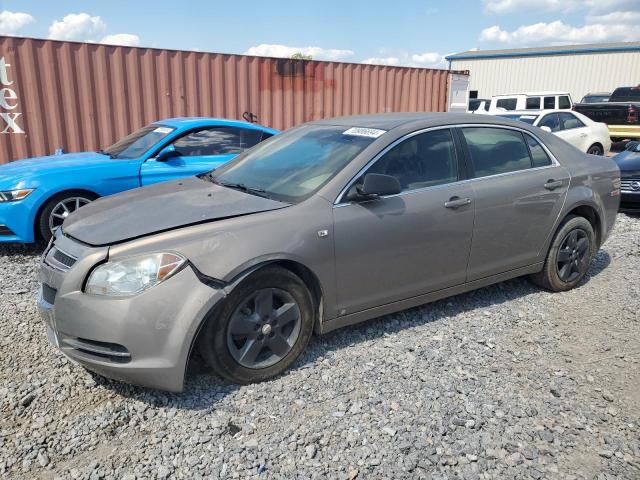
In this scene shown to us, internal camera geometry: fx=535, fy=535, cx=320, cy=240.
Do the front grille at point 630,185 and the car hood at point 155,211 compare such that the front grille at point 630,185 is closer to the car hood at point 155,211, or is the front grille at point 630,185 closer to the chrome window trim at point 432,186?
the chrome window trim at point 432,186

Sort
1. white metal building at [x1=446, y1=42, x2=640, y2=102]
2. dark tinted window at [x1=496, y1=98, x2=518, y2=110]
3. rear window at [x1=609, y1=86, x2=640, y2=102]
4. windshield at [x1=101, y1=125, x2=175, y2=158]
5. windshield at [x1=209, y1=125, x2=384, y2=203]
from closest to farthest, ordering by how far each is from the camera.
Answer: windshield at [x1=209, y1=125, x2=384, y2=203] < windshield at [x1=101, y1=125, x2=175, y2=158] < dark tinted window at [x1=496, y1=98, x2=518, y2=110] < rear window at [x1=609, y1=86, x2=640, y2=102] < white metal building at [x1=446, y1=42, x2=640, y2=102]

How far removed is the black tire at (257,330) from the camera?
295 centimetres

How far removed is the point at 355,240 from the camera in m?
3.37

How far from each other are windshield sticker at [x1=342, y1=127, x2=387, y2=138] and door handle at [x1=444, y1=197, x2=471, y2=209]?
67 centimetres

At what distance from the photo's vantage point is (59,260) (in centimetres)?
306

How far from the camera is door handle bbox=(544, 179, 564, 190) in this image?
4344 millimetres

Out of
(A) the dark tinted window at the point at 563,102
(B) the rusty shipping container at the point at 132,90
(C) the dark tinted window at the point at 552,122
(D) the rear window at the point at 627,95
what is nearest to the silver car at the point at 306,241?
(B) the rusty shipping container at the point at 132,90

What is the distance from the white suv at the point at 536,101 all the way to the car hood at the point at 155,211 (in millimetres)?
15635

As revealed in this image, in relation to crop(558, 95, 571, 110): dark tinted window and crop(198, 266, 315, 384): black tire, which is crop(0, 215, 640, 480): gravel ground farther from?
crop(558, 95, 571, 110): dark tinted window

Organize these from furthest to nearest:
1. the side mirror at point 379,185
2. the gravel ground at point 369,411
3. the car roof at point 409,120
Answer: the car roof at point 409,120
the side mirror at point 379,185
the gravel ground at point 369,411

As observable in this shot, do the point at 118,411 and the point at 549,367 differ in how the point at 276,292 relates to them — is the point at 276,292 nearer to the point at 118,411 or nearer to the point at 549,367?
the point at 118,411

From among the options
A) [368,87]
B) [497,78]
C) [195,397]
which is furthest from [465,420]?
[497,78]

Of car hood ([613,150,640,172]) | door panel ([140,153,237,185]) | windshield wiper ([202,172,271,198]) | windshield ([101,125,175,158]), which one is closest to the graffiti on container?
windshield ([101,125,175,158])

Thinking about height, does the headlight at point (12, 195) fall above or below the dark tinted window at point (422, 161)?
below
